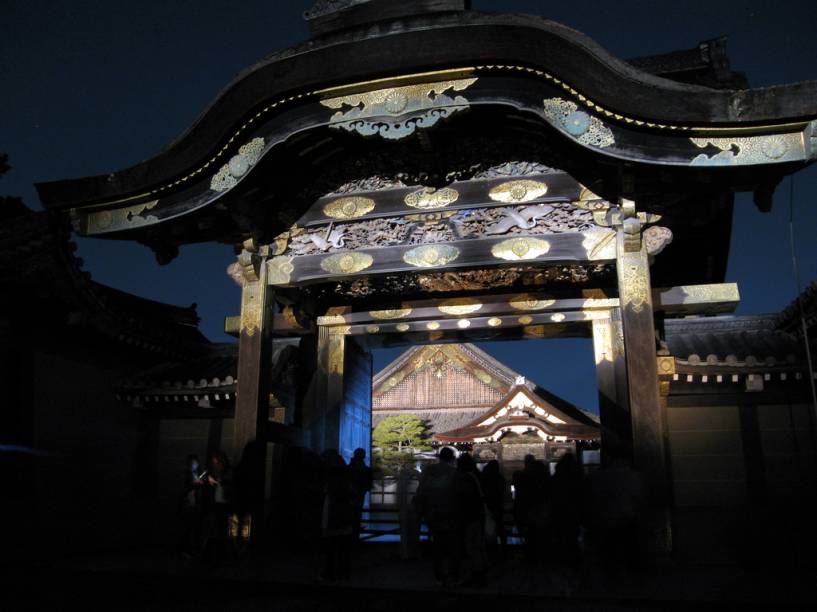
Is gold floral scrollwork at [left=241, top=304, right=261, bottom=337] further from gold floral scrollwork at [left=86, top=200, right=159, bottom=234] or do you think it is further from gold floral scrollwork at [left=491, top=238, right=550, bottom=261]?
gold floral scrollwork at [left=491, top=238, right=550, bottom=261]

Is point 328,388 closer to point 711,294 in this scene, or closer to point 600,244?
point 600,244

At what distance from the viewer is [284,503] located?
9180 millimetres

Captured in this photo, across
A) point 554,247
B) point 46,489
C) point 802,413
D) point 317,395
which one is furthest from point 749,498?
point 46,489

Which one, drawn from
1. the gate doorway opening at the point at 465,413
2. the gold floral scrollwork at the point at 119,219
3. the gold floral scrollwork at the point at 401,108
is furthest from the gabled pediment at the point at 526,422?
the gold floral scrollwork at the point at 119,219

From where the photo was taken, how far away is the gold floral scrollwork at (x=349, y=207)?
8.25 m

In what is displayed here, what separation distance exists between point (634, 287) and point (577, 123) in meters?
1.92

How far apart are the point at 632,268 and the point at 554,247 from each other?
915mm

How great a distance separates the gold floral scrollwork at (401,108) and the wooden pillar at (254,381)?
2.38 meters

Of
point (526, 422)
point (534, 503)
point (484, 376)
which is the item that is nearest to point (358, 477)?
point (534, 503)

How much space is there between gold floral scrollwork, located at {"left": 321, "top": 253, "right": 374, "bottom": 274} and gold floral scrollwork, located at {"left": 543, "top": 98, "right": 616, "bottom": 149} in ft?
9.23

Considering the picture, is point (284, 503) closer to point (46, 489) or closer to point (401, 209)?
point (46, 489)

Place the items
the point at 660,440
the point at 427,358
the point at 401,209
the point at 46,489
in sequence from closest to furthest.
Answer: the point at 660,440
the point at 401,209
the point at 46,489
the point at 427,358

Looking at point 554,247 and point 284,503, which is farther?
point 284,503

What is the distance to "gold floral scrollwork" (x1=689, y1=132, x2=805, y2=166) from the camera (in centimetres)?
598
